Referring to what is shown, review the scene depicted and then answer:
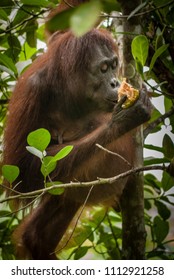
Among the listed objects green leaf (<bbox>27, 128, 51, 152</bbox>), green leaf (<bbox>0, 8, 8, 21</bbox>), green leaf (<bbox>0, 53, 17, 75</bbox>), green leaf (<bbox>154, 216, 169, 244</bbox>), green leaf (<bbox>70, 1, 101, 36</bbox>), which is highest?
green leaf (<bbox>70, 1, 101, 36</bbox>)

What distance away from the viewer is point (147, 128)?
1.15m

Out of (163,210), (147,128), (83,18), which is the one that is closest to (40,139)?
(147,128)

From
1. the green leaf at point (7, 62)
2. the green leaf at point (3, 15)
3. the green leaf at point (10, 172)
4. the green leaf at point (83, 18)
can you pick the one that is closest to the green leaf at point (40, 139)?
the green leaf at point (10, 172)

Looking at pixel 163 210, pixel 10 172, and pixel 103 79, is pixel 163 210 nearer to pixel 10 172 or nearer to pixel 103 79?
pixel 103 79

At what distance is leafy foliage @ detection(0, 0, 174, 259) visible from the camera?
1.07 metres

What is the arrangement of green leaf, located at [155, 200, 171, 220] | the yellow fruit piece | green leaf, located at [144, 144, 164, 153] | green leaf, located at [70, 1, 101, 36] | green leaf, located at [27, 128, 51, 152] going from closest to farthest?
green leaf, located at [70, 1, 101, 36] → green leaf, located at [27, 128, 51, 152] → the yellow fruit piece → green leaf, located at [144, 144, 164, 153] → green leaf, located at [155, 200, 171, 220]

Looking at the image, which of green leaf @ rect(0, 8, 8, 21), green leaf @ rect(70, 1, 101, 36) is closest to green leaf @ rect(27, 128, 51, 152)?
green leaf @ rect(0, 8, 8, 21)

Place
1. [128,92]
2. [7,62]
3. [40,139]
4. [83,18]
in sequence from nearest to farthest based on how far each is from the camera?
1. [83,18]
2. [40,139]
3. [128,92]
4. [7,62]

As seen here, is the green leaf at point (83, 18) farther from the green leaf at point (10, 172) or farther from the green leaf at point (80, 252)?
the green leaf at point (80, 252)

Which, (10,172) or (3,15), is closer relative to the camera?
(10,172)

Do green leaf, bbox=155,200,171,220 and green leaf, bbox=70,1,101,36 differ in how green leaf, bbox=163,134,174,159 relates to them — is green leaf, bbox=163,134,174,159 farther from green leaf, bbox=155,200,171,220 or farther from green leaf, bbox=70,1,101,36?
green leaf, bbox=70,1,101,36
